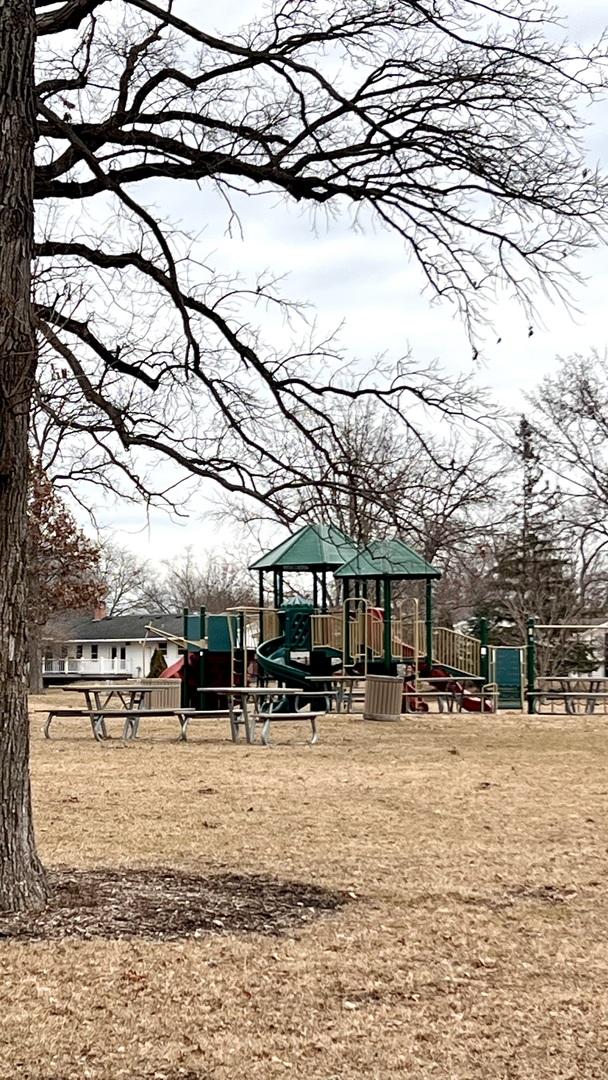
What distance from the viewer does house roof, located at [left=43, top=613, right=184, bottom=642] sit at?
264ft

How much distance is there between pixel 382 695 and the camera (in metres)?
22.5

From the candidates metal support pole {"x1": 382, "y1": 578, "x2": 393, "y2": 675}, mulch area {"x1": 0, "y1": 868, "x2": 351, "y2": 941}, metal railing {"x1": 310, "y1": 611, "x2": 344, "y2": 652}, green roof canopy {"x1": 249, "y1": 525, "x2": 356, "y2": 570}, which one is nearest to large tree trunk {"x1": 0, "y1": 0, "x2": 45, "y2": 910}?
mulch area {"x1": 0, "y1": 868, "x2": 351, "y2": 941}

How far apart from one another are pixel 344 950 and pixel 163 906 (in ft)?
3.53

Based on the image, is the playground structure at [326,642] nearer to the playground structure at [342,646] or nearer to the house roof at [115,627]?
the playground structure at [342,646]

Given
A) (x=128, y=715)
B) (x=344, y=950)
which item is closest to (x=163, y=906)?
(x=344, y=950)

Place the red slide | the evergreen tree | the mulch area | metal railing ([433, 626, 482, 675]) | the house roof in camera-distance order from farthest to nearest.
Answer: the house roof
the evergreen tree
the red slide
metal railing ([433, 626, 482, 675])
the mulch area

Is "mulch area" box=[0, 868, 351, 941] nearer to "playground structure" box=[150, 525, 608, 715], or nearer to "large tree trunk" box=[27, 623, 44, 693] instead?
"playground structure" box=[150, 525, 608, 715]

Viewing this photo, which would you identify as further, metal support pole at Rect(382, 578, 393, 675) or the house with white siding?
the house with white siding

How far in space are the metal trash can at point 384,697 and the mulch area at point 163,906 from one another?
1568 centimetres

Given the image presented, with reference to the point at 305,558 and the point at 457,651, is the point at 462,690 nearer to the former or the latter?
the point at 457,651

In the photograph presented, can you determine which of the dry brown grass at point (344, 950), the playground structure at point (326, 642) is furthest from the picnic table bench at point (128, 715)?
the playground structure at point (326, 642)

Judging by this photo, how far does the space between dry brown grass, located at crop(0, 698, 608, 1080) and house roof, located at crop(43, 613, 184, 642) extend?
68172mm

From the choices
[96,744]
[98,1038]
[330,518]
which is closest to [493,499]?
[330,518]

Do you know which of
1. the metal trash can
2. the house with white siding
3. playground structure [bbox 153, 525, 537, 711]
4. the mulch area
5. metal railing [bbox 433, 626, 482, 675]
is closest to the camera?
the mulch area
